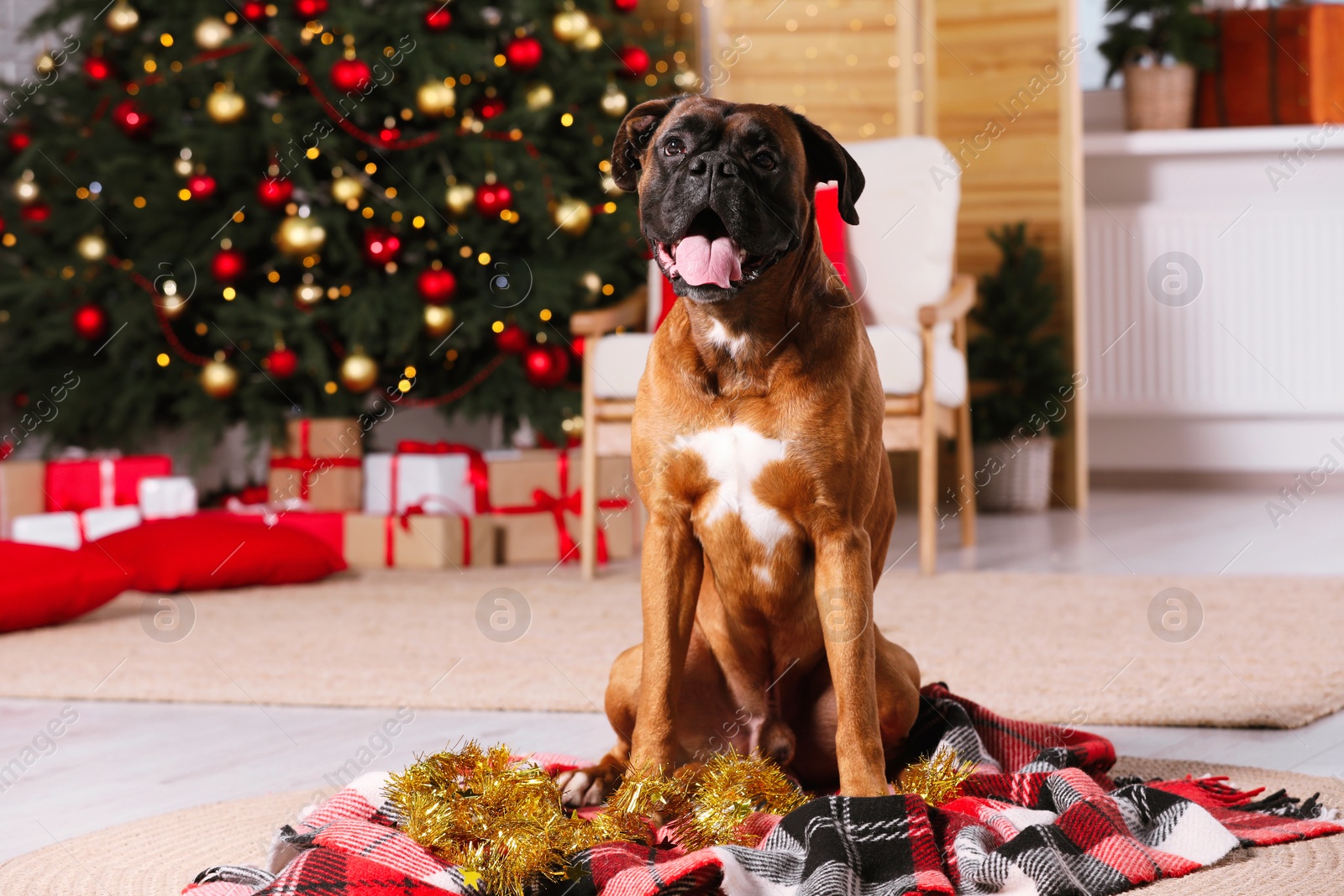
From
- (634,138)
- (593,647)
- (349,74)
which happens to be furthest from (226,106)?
(634,138)

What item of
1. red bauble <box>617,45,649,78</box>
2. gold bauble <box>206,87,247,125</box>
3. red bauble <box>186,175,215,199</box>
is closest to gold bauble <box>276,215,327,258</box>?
red bauble <box>186,175,215,199</box>

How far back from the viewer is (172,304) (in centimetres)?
434

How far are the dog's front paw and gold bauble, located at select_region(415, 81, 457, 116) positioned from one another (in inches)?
118

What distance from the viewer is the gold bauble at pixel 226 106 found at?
4262 millimetres

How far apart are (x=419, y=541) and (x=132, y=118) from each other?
64.0 inches

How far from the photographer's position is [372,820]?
1.46 meters

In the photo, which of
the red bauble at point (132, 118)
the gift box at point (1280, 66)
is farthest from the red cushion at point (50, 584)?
the gift box at point (1280, 66)

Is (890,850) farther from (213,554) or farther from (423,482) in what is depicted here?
(423,482)

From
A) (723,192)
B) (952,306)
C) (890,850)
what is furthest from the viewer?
(952,306)

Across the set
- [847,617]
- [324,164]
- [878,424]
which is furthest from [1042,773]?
[324,164]

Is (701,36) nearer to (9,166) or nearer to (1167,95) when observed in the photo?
(1167,95)

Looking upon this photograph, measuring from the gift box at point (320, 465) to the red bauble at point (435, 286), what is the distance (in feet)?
1.57

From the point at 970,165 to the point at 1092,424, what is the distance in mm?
1474

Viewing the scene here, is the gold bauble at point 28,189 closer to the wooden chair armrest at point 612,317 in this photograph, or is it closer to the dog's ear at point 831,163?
the wooden chair armrest at point 612,317
